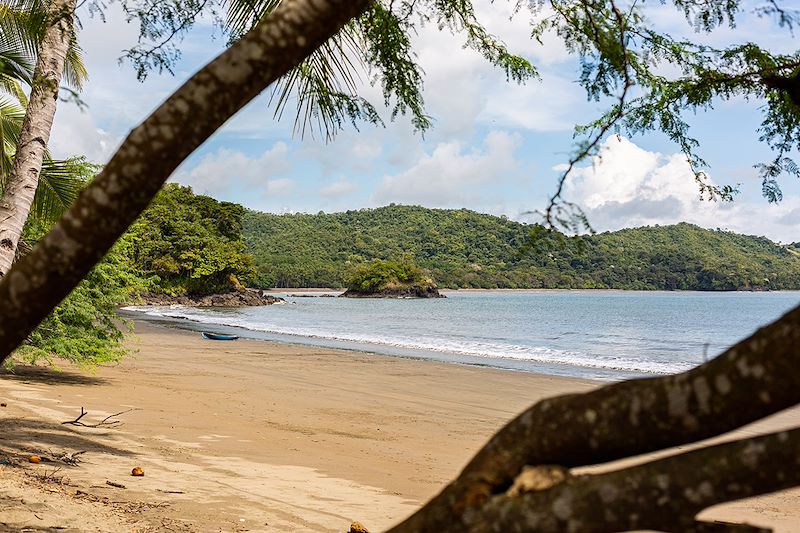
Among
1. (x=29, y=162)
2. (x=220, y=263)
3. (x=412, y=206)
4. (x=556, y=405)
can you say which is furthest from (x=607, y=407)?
(x=412, y=206)

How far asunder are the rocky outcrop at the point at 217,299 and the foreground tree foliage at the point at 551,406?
7730cm

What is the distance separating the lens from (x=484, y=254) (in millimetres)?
151875

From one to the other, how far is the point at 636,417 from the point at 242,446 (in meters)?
8.27

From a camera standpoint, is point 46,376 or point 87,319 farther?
point 46,376

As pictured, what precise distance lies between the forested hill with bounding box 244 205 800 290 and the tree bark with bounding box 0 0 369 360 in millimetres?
112714

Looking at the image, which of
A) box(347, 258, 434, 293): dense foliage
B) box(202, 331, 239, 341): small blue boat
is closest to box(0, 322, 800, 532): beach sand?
box(202, 331, 239, 341): small blue boat

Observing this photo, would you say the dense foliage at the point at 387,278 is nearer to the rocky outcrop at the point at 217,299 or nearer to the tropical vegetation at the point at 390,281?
the tropical vegetation at the point at 390,281

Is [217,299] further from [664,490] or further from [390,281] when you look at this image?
[664,490]

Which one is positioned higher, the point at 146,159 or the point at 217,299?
the point at 146,159

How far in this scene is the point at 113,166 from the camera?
2529 millimetres

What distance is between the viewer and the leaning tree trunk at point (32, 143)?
5.76 meters

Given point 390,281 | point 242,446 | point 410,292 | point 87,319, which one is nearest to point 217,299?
point 390,281

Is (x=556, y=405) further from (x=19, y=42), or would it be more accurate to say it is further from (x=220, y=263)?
(x=220, y=263)

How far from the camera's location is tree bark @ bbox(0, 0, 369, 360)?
252 cm
